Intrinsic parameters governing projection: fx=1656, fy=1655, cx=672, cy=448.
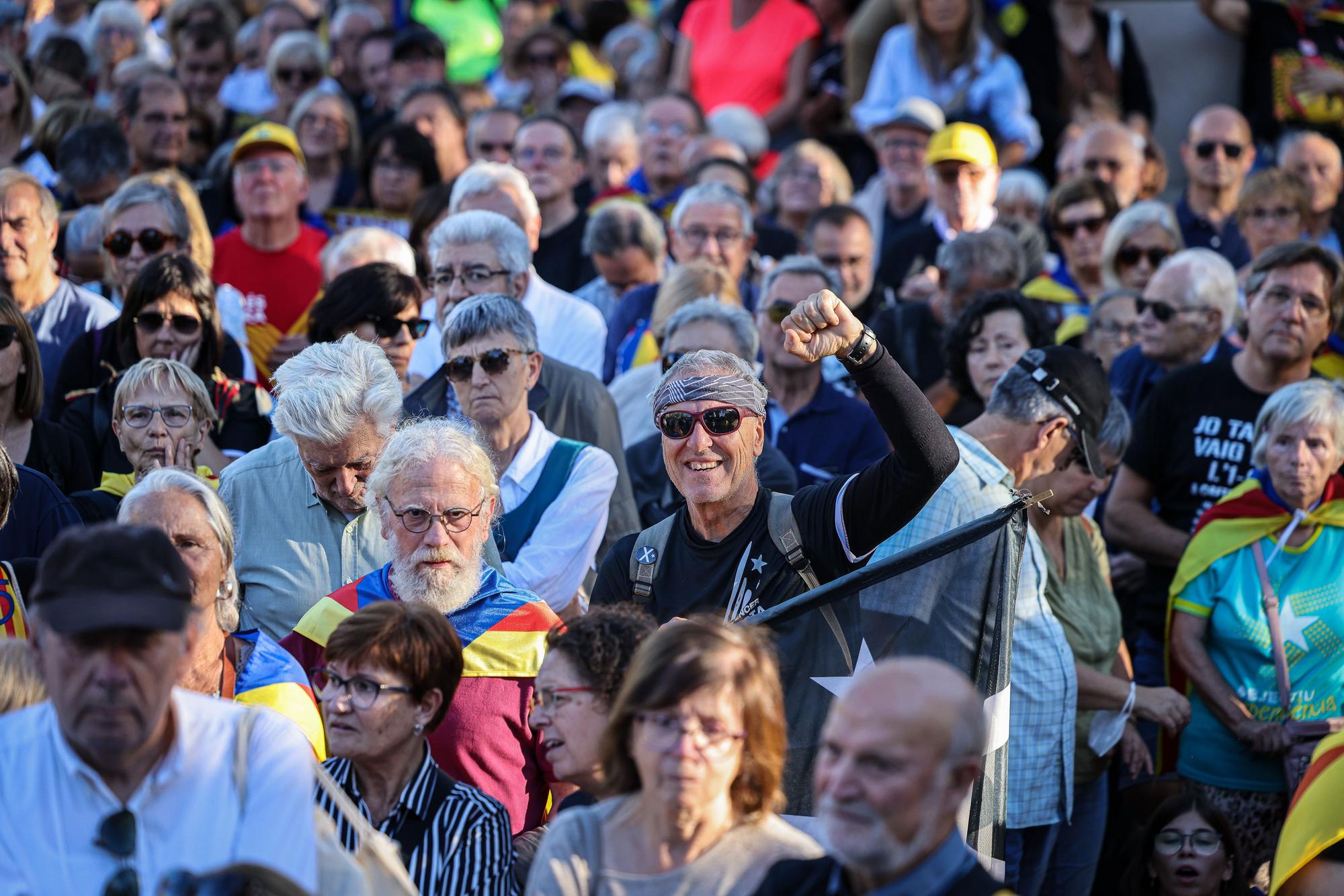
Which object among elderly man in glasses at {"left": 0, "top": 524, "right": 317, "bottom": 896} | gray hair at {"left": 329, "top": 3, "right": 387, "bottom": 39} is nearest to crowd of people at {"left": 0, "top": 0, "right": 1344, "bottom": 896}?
elderly man in glasses at {"left": 0, "top": 524, "right": 317, "bottom": 896}

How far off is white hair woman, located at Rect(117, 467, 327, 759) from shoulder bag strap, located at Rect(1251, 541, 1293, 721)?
335cm

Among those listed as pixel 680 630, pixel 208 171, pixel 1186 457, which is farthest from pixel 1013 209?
pixel 680 630

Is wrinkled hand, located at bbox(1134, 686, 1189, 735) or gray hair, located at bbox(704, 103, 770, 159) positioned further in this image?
gray hair, located at bbox(704, 103, 770, 159)

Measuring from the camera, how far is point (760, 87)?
11.6 meters

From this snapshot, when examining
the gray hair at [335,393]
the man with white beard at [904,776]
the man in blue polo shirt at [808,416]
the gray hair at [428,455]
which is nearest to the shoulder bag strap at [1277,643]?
the man in blue polo shirt at [808,416]

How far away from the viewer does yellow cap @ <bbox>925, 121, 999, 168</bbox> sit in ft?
28.4

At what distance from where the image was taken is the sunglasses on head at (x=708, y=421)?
430 cm

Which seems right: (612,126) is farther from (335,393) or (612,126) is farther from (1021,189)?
(335,393)

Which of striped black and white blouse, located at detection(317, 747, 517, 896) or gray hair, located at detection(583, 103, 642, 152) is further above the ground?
gray hair, located at detection(583, 103, 642, 152)

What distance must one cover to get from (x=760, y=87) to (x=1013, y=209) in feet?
9.43

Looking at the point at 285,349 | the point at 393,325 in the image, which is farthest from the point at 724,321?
the point at 285,349

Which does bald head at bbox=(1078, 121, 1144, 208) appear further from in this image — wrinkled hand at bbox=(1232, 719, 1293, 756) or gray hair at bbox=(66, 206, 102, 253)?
gray hair at bbox=(66, 206, 102, 253)

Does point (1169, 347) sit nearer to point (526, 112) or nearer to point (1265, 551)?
point (1265, 551)

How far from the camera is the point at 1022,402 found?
5.25 m
